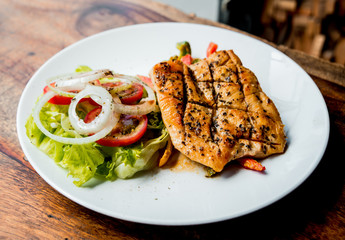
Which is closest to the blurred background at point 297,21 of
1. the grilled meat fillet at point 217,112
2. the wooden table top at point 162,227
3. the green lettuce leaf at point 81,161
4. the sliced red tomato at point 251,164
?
the wooden table top at point 162,227

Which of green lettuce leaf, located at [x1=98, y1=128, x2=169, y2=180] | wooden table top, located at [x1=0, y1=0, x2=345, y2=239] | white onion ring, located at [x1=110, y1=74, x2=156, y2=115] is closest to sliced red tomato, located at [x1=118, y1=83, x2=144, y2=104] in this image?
white onion ring, located at [x1=110, y1=74, x2=156, y2=115]

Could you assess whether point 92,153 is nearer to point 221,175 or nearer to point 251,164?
point 221,175

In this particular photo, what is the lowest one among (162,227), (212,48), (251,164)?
(162,227)

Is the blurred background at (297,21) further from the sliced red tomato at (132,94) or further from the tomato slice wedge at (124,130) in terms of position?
the tomato slice wedge at (124,130)

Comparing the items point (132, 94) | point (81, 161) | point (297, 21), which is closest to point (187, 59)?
Answer: point (132, 94)

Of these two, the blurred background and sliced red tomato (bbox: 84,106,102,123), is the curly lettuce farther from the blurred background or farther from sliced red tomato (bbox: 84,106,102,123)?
the blurred background
